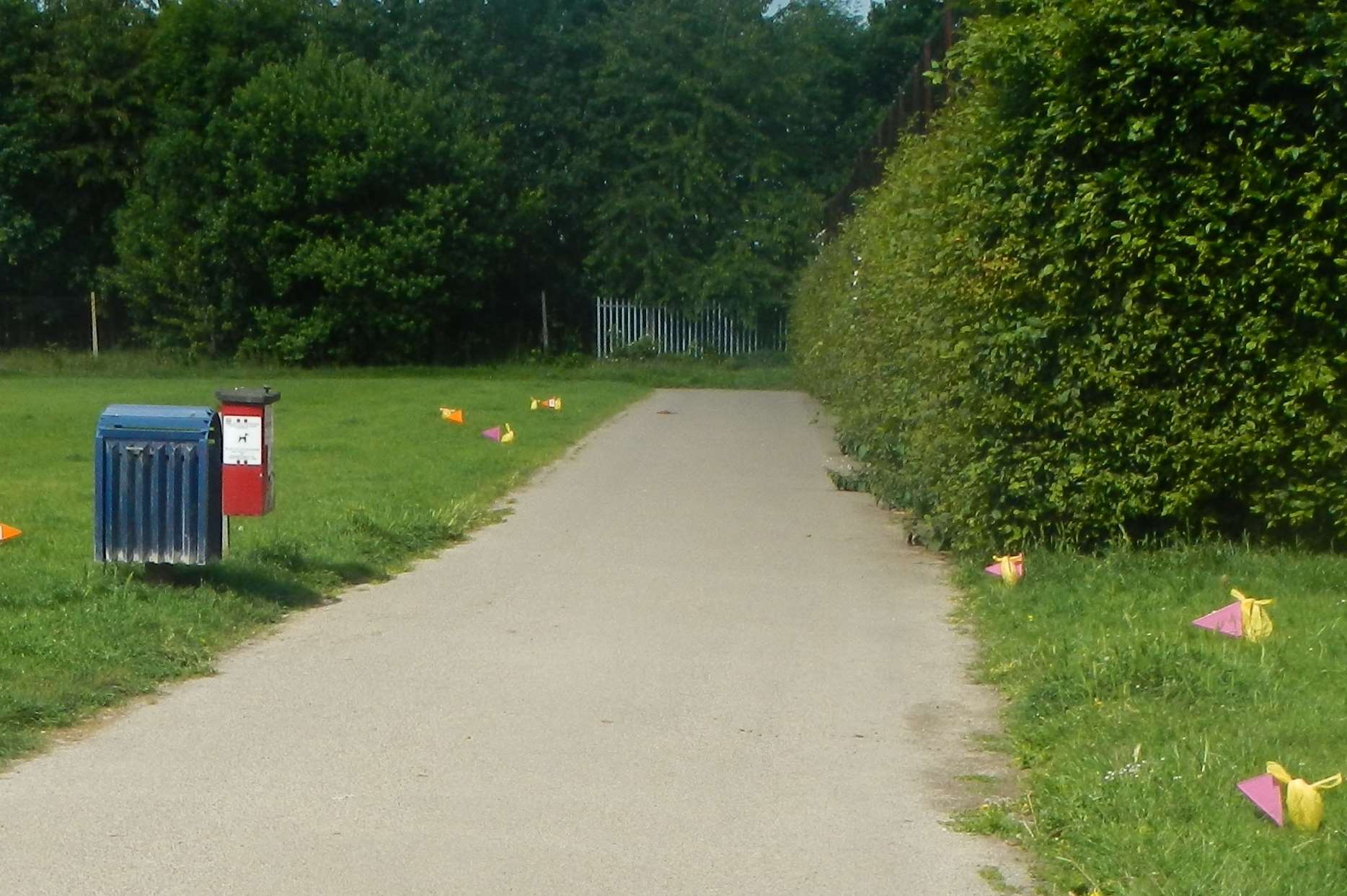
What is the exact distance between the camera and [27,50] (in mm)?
42250

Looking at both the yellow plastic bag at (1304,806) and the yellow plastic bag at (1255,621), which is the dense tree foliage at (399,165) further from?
the yellow plastic bag at (1304,806)

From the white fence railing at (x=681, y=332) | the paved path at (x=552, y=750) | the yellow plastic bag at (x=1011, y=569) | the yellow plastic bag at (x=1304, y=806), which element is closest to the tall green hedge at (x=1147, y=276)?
the yellow plastic bag at (x=1011, y=569)

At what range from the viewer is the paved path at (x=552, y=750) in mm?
5137

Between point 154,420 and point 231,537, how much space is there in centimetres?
224

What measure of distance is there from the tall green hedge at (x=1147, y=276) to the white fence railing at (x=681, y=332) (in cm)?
2991

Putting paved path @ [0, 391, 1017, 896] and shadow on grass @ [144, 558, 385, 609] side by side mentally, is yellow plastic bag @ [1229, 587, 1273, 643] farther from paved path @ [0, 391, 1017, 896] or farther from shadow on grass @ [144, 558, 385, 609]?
shadow on grass @ [144, 558, 385, 609]

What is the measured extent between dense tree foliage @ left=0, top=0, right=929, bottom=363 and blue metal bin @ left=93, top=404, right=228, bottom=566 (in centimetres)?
2856

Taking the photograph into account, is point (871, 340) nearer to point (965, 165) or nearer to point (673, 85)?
point (965, 165)

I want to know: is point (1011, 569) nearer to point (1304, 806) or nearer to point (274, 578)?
point (274, 578)

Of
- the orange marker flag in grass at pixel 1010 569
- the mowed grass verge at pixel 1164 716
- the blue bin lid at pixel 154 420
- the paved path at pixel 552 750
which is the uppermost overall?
the blue bin lid at pixel 154 420

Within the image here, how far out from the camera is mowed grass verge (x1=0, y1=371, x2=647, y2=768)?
7461mm

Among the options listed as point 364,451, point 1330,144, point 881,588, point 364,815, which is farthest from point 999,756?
point 364,451

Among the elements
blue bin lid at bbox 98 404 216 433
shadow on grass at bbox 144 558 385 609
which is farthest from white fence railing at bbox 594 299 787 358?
blue bin lid at bbox 98 404 216 433

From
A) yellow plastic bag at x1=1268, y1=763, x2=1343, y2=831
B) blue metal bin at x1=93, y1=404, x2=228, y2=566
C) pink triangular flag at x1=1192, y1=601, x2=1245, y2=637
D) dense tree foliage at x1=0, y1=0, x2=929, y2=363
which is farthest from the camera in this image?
dense tree foliage at x1=0, y1=0, x2=929, y2=363
